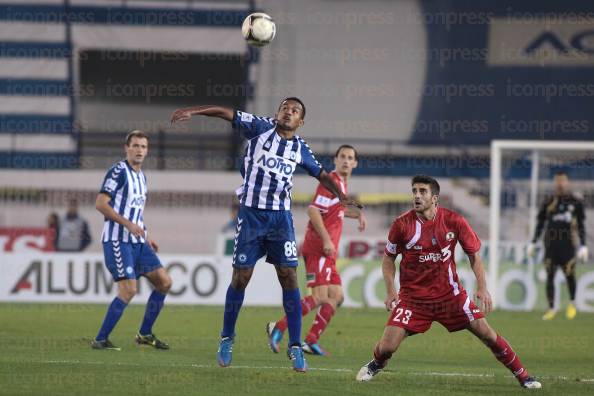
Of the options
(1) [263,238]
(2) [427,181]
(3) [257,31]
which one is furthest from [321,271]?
(2) [427,181]

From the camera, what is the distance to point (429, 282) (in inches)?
295

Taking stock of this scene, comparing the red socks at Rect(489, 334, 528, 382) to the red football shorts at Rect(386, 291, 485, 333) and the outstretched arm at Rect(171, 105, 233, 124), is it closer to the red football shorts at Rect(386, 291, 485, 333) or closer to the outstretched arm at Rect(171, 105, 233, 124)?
the red football shorts at Rect(386, 291, 485, 333)

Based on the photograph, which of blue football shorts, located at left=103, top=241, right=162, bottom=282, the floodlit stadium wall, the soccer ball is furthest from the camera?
the floodlit stadium wall

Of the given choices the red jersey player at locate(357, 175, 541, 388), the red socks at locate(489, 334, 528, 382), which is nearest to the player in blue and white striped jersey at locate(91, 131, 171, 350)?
the red jersey player at locate(357, 175, 541, 388)

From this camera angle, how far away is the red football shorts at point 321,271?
33.3 ft

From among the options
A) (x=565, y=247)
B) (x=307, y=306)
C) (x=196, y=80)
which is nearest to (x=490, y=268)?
(x=565, y=247)

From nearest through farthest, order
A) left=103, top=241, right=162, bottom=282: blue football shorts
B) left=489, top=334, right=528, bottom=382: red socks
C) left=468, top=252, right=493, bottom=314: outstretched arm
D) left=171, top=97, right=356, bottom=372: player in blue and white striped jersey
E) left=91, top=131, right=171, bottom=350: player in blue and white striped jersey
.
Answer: left=468, top=252, right=493, bottom=314: outstretched arm
left=489, top=334, right=528, bottom=382: red socks
left=171, top=97, right=356, bottom=372: player in blue and white striped jersey
left=91, top=131, right=171, bottom=350: player in blue and white striped jersey
left=103, top=241, right=162, bottom=282: blue football shorts

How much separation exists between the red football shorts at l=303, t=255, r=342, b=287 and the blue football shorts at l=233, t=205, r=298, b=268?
1.93 meters

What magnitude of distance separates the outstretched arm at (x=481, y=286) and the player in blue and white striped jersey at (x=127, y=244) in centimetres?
338

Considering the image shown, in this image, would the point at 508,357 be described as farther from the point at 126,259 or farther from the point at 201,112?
the point at 126,259

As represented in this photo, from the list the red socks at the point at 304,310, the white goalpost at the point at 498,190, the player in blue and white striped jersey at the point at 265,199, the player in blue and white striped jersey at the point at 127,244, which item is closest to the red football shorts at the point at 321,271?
the red socks at the point at 304,310

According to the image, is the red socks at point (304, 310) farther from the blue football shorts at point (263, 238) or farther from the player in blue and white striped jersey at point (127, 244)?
the blue football shorts at point (263, 238)

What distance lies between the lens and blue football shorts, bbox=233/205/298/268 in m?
8.14

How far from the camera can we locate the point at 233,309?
8.18 metres
